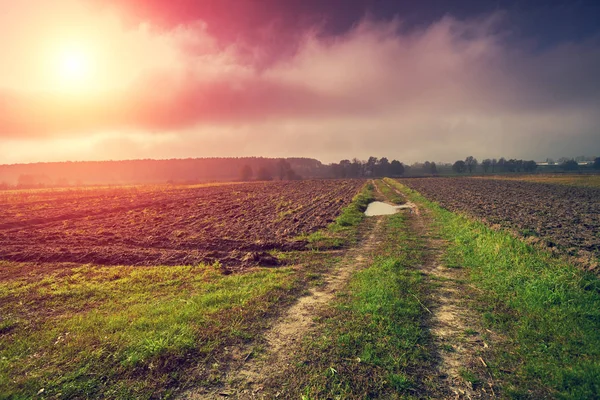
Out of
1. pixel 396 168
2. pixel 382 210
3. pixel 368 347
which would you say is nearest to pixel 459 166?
pixel 396 168

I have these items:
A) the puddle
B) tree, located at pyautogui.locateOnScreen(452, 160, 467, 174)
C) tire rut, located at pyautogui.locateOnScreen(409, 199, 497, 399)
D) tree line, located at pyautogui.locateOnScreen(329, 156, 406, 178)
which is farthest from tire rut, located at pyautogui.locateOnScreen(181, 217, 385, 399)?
tree, located at pyautogui.locateOnScreen(452, 160, 467, 174)

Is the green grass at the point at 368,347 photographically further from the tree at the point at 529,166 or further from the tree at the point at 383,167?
the tree at the point at 529,166

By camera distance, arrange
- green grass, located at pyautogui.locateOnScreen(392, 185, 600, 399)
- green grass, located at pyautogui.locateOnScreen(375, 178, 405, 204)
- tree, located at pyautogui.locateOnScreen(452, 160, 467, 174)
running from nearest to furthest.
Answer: green grass, located at pyautogui.locateOnScreen(392, 185, 600, 399) < green grass, located at pyautogui.locateOnScreen(375, 178, 405, 204) < tree, located at pyautogui.locateOnScreen(452, 160, 467, 174)

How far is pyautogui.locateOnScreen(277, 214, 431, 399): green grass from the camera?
16.9 feet

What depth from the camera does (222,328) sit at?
7062 mm

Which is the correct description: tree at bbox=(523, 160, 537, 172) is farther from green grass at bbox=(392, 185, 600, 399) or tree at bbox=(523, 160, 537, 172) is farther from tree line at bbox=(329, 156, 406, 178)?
green grass at bbox=(392, 185, 600, 399)

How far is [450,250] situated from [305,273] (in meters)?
7.06

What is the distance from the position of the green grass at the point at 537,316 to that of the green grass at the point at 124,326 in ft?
17.3

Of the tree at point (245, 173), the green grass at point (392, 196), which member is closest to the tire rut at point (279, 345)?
the green grass at point (392, 196)

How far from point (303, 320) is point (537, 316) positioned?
5694 mm

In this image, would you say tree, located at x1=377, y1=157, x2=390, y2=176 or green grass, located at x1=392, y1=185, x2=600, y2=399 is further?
tree, located at x1=377, y1=157, x2=390, y2=176

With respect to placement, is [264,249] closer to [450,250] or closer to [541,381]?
[450,250]

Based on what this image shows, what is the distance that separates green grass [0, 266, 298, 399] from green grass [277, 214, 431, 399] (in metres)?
1.62

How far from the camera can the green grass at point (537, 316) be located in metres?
5.24
